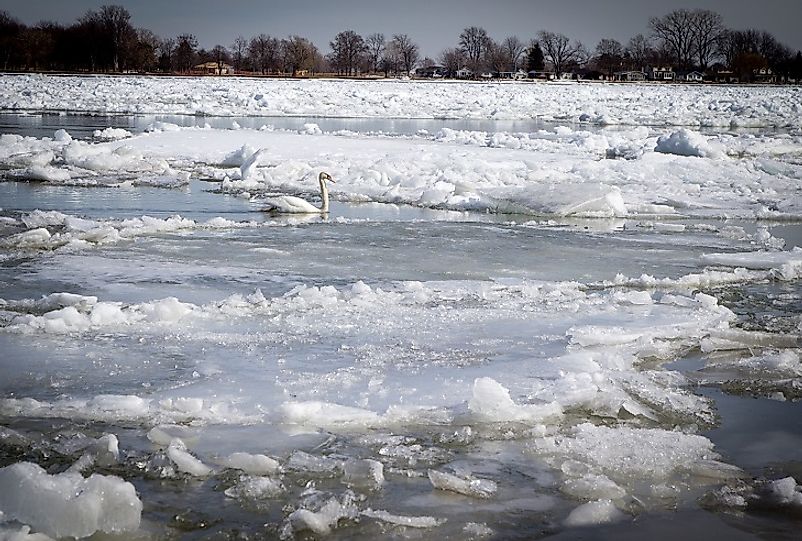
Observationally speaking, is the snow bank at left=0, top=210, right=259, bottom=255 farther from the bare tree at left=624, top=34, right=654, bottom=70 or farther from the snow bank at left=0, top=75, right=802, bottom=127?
the bare tree at left=624, top=34, right=654, bottom=70

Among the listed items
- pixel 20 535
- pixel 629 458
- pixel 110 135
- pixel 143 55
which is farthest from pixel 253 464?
pixel 143 55

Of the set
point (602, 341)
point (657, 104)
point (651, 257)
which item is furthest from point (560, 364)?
point (657, 104)

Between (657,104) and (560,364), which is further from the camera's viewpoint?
(657,104)

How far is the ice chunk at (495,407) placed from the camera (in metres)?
3.97

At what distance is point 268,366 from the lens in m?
4.58

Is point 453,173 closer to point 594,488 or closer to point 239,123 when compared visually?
point 594,488

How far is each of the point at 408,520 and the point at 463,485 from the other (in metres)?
0.34

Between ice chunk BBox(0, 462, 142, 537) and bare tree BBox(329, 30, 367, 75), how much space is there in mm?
80941

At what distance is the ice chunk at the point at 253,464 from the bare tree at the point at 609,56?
90.4m

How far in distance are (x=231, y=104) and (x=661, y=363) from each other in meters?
32.8

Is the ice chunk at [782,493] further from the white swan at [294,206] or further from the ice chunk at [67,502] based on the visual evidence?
the white swan at [294,206]

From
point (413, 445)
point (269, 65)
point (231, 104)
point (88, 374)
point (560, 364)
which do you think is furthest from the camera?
point (269, 65)

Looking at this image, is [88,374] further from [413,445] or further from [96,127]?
[96,127]

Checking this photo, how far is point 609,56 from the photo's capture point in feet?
312
